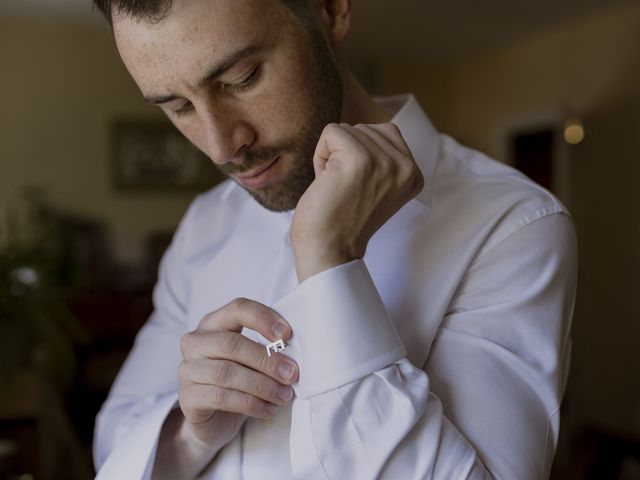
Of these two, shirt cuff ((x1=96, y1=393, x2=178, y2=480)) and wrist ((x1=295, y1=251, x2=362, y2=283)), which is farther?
shirt cuff ((x1=96, y1=393, x2=178, y2=480))

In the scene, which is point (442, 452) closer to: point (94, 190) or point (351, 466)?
point (351, 466)

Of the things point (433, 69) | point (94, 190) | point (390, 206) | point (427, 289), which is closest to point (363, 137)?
point (390, 206)

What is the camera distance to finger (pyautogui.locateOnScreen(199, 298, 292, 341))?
66 cm

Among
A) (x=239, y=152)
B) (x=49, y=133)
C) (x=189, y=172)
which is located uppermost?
(x=239, y=152)

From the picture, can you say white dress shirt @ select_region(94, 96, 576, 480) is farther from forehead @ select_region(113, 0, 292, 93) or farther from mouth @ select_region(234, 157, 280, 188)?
forehead @ select_region(113, 0, 292, 93)

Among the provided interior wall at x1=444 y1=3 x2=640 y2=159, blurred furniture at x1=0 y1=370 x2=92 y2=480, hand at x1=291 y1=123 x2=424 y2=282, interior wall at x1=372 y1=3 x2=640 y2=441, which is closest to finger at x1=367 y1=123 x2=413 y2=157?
hand at x1=291 y1=123 x2=424 y2=282

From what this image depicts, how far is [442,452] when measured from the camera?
2.03 feet

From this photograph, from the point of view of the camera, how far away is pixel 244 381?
674 millimetres

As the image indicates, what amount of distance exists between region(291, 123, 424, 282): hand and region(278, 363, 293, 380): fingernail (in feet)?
0.30

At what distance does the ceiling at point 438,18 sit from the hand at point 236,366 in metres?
4.52

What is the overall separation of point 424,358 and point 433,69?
6770 mm

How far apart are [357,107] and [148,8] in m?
0.35

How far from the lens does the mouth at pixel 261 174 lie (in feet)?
2.77

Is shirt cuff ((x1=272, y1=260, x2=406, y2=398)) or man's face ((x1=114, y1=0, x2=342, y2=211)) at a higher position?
man's face ((x1=114, y1=0, x2=342, y2=211))
